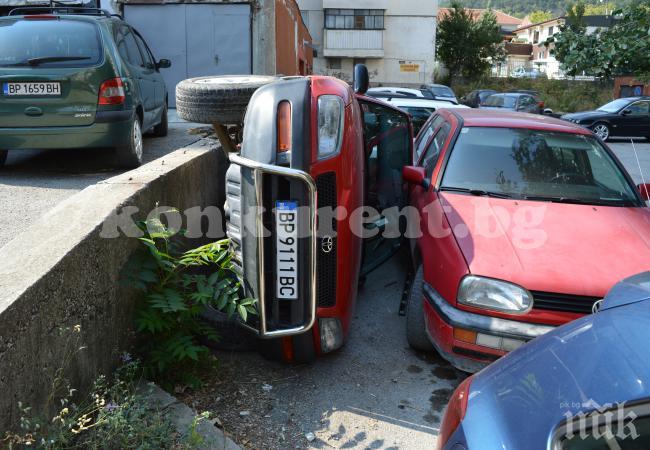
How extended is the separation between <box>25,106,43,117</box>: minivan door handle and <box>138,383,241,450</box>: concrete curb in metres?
3.84

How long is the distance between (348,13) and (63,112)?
128ft

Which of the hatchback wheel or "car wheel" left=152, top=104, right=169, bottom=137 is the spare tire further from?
the hatchback wheel

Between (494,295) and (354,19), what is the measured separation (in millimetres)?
41641

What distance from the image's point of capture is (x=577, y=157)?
4742 mm

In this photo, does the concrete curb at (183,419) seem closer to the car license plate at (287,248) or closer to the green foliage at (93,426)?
the green foliage at (93,426)

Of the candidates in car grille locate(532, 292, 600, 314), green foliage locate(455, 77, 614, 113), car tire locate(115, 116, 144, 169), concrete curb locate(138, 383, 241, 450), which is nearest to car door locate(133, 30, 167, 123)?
car tire locate(115, 116, 144, 169)

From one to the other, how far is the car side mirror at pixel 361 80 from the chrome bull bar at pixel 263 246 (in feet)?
8.16

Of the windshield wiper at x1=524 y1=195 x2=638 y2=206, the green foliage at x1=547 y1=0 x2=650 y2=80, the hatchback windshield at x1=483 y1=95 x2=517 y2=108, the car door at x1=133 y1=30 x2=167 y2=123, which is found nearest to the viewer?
the windshield wiper at x1=524 y1=195 x2=638 y2=206

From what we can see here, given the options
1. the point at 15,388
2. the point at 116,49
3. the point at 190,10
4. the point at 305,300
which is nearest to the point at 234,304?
the point at 305,300

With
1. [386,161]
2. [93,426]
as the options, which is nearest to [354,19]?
[386,161]

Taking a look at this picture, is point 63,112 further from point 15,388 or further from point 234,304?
point 15,388

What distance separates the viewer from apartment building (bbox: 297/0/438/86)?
42188mm

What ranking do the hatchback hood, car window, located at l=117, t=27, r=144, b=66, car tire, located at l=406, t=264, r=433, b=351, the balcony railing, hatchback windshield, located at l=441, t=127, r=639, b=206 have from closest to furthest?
1. the hatchback hood
2. car tire, located at l=406, t=264, r=433, b=351
3. hatchback windshield, located at l=441, t=127, r=639, b=206
4. car window, located at l=117, t=27, r=144, b=66
5. the balcony railing

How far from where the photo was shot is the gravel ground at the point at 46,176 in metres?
4.60
